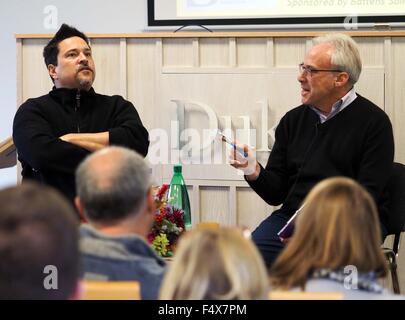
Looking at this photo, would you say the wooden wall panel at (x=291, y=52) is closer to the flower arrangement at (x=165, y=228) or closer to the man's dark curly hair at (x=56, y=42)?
the man's dark curly hair at (x=56, y=42)

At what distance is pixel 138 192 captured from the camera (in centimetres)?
204

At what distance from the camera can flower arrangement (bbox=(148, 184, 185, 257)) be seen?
10.2ft

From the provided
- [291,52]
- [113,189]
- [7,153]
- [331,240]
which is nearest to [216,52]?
[291,52]

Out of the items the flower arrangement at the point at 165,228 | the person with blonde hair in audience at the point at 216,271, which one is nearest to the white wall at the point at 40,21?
the flower arrangement at the point at 165,228

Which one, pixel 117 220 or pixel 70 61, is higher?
pixel 70 61

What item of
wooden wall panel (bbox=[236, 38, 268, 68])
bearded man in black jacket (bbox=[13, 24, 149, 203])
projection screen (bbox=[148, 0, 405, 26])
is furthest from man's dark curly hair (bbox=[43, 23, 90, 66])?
projection screen (bbox=[148, 0, 405, 26])

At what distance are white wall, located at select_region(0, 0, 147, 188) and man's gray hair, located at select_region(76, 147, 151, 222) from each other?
11.8ft

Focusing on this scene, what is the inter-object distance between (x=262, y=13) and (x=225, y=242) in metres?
3.79

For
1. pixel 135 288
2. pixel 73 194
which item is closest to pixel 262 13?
pixel 73 194

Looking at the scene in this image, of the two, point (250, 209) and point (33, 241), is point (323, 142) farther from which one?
point (33, 241)

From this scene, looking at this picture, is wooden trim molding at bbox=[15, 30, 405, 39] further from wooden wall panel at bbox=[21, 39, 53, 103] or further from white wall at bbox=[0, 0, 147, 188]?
white wall at bbox=[0, 0, 147, 188]

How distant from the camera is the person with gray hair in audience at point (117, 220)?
187 centimetres

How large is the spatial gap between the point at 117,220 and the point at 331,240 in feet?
1.75

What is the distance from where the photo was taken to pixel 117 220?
202 cm
